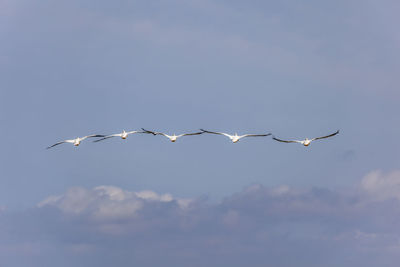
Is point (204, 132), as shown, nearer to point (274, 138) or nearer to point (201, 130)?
point (201, 130)

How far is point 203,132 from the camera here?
196375 mm

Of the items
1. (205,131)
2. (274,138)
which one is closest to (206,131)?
(205,131)

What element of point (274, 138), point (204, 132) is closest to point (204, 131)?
point (204, 132)

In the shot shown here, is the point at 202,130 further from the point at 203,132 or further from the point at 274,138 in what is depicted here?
the point at 274,138

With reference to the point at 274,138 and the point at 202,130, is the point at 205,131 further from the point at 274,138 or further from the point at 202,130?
the point at 274,138

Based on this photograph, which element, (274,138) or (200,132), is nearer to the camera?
(274,138)

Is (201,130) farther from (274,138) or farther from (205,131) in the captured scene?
(274,138)

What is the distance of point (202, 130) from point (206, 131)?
944 mm

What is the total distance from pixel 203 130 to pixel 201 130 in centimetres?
67

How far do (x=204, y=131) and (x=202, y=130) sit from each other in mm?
494

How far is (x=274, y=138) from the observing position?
186000mm

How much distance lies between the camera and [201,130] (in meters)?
196

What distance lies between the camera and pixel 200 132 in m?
199

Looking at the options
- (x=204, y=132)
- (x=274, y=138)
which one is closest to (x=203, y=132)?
(x=204, y=132)
